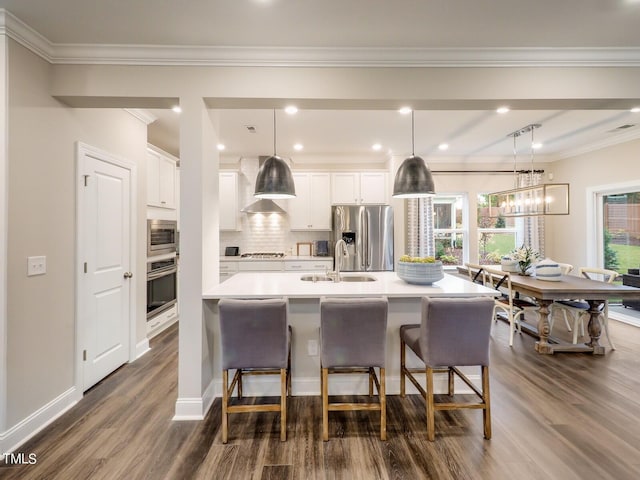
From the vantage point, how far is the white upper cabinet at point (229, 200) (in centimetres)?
539

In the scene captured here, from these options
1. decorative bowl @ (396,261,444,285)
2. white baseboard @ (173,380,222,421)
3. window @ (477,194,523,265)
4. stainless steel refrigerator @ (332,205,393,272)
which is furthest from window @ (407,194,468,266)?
white baseboard @ (173,380,222,421)

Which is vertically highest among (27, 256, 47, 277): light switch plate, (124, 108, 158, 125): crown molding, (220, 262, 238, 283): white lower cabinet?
(124, 108, 158, 125): crown molding

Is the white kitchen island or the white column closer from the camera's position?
the white column

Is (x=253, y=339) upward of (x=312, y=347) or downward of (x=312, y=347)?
upward

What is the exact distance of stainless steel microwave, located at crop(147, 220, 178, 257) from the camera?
3787 millimetres

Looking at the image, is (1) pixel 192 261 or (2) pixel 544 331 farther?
(2) pixel 544 331

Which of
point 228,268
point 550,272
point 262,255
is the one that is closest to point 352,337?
point 550,272

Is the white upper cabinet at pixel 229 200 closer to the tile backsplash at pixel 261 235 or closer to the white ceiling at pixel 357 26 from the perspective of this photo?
the tile backsplash at pixel 261 235

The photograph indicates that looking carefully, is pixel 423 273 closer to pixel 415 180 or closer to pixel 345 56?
pixel 415 180

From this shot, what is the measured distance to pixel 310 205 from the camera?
551cm

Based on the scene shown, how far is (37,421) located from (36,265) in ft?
3.48

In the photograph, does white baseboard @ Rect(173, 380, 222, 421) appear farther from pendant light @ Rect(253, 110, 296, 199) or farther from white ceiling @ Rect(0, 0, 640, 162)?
white ceiling @ Rect(0, 0, 640, 162)

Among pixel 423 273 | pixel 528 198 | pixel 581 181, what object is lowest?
pixel 423 273

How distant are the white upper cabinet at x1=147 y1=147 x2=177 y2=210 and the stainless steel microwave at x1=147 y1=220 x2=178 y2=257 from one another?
24 cm
